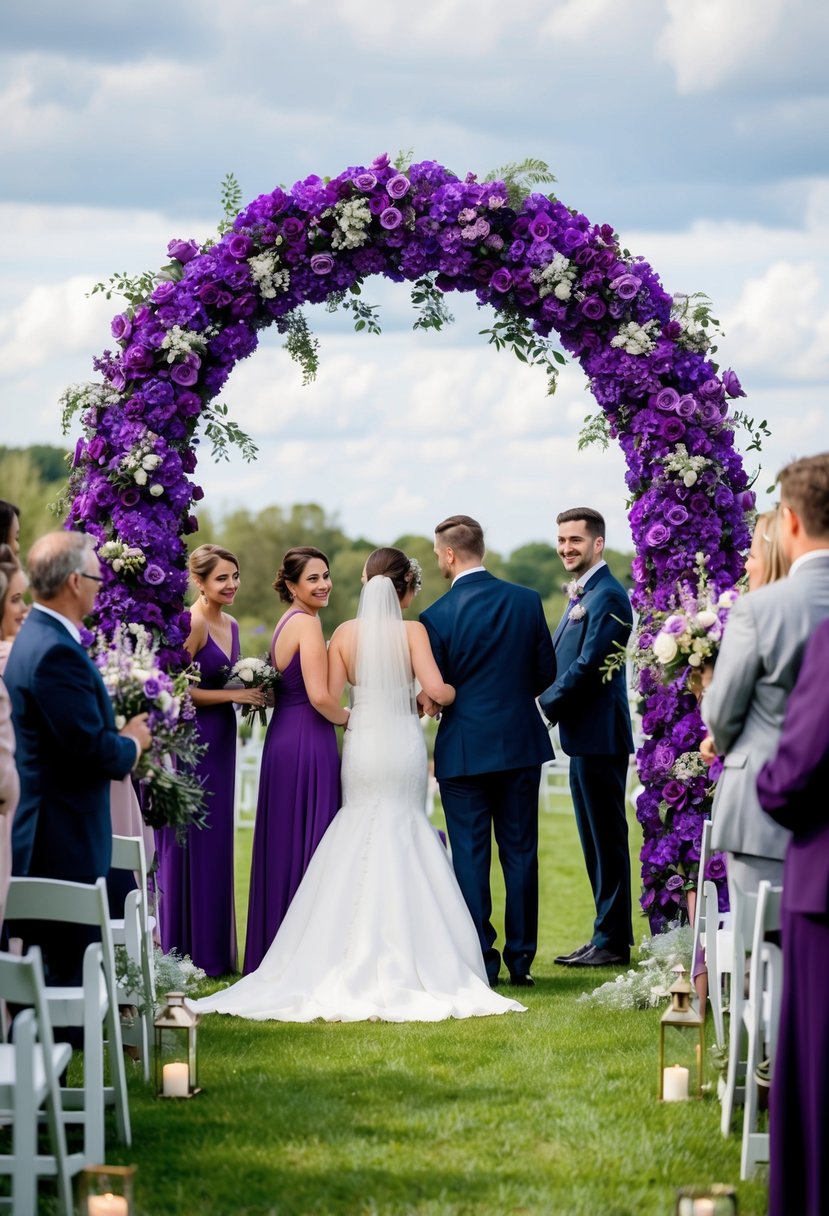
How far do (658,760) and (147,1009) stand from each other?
2.96 m

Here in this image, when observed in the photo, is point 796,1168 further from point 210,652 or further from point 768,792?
point 210,652

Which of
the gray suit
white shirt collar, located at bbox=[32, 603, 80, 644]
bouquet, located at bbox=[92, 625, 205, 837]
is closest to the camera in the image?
the gray suit

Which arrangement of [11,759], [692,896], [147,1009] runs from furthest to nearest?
[692,896] → [147,1009] → [11,759]

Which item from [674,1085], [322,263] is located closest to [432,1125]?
[674,1085]

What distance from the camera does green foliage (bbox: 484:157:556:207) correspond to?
7.91 metres

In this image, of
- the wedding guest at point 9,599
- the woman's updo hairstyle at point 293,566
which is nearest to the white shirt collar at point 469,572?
the woman's updo hairstyle at point 293,566

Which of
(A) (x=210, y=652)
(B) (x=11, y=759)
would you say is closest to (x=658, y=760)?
(A) (x=210, y=652)

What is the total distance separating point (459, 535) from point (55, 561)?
3238 mm

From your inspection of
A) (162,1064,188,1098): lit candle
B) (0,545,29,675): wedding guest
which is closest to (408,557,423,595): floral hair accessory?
(0,545,29,675): wedding guest

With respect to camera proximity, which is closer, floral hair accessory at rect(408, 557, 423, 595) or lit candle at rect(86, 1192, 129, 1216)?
lit candle at rect(86, 1192, 129, 1216)

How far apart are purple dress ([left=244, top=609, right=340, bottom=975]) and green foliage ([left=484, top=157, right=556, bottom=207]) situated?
2665mm

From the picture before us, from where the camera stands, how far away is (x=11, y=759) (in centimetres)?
447

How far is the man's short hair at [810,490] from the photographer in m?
4.20

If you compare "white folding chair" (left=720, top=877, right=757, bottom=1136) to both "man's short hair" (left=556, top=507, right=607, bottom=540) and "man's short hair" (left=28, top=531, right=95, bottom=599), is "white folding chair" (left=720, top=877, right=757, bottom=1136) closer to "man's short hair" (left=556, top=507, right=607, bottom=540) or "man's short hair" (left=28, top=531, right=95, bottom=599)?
"man's short hair" (left=28, top=531, right=95, bottom=599)
